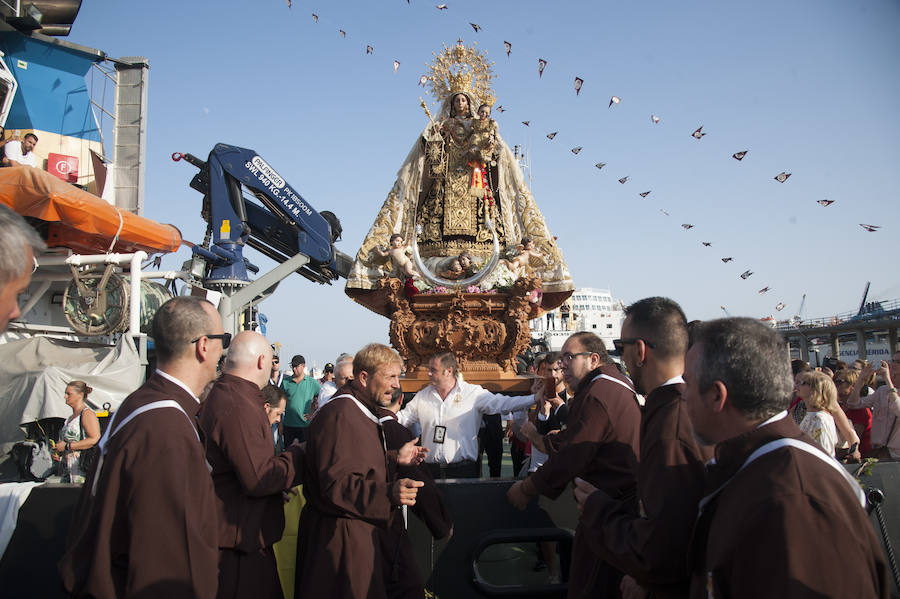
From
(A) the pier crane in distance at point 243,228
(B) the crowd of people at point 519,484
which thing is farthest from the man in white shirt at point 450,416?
(A) the pier crane in distance at point 243,228

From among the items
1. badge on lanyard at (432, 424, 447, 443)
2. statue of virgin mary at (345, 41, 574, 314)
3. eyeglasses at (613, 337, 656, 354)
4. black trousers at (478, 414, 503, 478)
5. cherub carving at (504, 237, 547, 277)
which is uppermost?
statue of virgin mary at (345, 41, 574, 314)

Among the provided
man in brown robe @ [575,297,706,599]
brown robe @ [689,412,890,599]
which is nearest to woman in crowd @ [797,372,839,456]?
man in brown robe @ [575,297,706,599]

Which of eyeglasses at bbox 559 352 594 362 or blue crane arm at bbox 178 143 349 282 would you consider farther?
blue crane arm at bbox 178 143 349 282

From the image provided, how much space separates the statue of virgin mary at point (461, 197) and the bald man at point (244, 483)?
5.67 m

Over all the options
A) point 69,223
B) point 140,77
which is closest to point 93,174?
point 140,77

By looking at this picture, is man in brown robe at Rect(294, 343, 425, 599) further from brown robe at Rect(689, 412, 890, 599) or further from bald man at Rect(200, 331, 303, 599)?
brown robe at Rect(689, 412, 890, 599)

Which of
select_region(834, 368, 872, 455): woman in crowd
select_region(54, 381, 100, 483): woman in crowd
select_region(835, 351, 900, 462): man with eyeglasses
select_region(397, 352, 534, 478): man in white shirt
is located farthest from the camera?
select_region(54, 381, 100, 483): woman in crowd

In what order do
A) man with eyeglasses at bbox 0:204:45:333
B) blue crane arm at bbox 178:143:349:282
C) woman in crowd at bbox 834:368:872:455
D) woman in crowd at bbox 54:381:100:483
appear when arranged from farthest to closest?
blue crane arm at bbox 178:143:349:282
woman in crowd at bbox 54:381:100:483
woman in crowd at bbox 834:368:872:455
man with eyeglasses at bbox 0:204:45:333

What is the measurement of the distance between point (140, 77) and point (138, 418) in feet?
71.0

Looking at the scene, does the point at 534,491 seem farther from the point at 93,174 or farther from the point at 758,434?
the point at 93,174

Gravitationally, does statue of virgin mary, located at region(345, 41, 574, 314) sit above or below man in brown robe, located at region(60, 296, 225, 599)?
above

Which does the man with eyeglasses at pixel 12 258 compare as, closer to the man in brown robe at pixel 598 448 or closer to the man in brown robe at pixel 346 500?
the man in brown robe at pixel 346 500

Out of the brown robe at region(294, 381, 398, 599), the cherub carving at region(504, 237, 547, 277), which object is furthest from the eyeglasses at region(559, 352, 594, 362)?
the cherub carving at region(504, 237, 547, 277)

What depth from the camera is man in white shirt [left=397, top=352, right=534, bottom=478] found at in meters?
5.73
